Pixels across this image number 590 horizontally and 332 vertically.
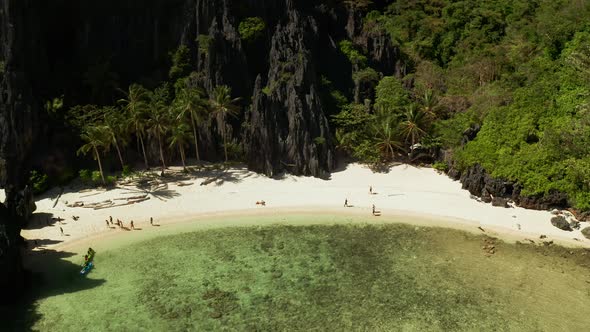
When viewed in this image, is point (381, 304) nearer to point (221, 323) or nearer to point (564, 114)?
point (221, 323)

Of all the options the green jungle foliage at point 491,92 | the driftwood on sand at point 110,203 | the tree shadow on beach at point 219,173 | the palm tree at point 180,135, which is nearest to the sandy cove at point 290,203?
the tree shadow on beach at point 219,173

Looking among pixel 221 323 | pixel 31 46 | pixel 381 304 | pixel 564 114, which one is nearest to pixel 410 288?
pixel 381 304

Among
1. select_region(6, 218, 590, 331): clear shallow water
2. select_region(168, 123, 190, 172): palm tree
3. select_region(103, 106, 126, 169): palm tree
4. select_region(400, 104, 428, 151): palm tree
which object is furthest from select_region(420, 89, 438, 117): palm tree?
select_region(103, 106, 126, 169): palm tree

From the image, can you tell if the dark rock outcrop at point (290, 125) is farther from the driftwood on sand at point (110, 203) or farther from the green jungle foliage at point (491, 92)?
the driftwood on sand at point (110, 203)

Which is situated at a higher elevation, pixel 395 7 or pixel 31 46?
pixel 395 7

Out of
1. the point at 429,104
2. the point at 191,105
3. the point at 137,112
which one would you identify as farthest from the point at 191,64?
the point at 429,104

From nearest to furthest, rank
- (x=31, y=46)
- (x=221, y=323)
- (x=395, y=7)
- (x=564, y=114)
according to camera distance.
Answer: (x=221, y=323) < (x=564, y=114) < (x=31, y=46) < (x=395, y=7)
